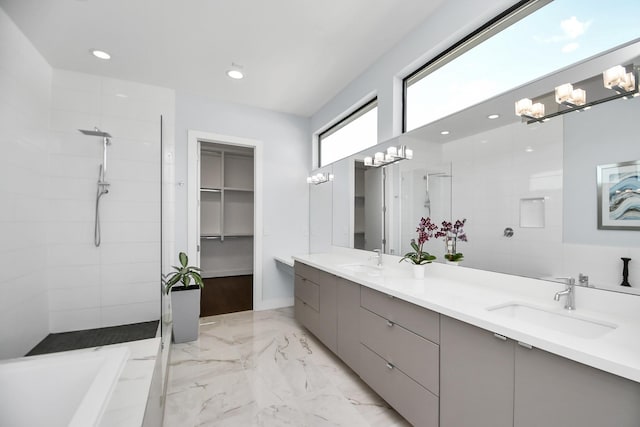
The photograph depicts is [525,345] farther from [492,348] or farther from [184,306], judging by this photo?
[184,306]

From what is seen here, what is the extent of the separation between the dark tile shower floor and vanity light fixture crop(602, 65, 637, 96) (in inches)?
152

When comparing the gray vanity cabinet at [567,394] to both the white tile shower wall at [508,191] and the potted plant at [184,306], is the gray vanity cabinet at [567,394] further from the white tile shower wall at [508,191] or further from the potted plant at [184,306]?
the potted plant at [184,306]

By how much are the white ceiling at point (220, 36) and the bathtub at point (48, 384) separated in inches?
92.6

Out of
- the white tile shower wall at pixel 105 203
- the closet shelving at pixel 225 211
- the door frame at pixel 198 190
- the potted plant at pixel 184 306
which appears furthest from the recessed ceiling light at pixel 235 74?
the closet shelving at pixel 225 211

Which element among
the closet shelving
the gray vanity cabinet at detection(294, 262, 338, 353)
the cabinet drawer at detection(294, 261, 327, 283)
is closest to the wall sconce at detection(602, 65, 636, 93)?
the gray vanity cabinet at detection(294, 262, 338, 353)

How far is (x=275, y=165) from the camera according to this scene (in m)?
3.91

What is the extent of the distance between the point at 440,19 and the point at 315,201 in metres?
2.49

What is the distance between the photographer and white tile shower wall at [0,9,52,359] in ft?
6.89

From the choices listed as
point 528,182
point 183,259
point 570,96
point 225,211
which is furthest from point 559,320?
point 225,211

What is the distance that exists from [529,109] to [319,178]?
2585mm

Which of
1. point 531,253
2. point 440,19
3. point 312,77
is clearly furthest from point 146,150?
point 531,253

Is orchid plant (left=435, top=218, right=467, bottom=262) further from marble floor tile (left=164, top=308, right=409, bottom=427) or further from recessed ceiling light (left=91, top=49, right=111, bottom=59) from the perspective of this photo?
recessed ceiling light (left=91, top=49, right=111, bottom=59)

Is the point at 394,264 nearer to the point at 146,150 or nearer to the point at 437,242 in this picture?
the point at 437,242

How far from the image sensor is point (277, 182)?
392 centimetres
